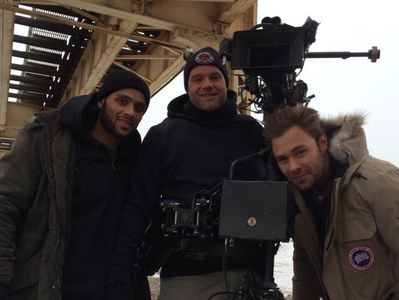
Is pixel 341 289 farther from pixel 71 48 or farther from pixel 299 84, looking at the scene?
pixel 71 48

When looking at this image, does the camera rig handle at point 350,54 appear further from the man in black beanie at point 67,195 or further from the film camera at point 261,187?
the man in black beanie at point 67,195

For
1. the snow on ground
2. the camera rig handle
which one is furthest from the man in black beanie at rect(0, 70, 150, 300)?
the snow on ground

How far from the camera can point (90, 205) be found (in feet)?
7.69

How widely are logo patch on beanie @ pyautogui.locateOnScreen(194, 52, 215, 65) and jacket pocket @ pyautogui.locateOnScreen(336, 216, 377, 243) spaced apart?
103cm

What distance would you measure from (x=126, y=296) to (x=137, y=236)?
27cm

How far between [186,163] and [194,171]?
0.19 ft

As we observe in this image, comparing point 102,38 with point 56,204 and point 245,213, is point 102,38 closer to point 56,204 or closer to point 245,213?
point 56,204

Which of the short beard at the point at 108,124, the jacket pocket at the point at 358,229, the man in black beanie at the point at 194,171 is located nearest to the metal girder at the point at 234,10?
the man in black beanie at the point at 194,171

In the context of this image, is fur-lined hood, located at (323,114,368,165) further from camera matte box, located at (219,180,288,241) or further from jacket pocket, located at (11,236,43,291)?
jacket pocket, located at (11,236,43,291)

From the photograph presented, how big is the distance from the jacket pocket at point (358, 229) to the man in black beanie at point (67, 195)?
1.03 m

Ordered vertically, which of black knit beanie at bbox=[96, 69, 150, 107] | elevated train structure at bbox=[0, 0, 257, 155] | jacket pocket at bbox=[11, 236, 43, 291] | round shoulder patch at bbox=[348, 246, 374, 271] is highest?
elevated train structure at bbox=[0, 0, 257, 155]

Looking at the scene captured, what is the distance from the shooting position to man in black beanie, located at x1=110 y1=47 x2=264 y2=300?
2.26 meters

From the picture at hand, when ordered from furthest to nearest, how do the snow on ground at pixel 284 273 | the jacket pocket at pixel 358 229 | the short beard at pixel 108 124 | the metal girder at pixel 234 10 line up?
1. the snow on ground at pixel 284 273
2. the metal girder at pixel 234 10
3. the short beard at pixel 108 124
4. the jacket pocket at pixel 358 229

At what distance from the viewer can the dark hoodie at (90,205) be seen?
7.39 ft
